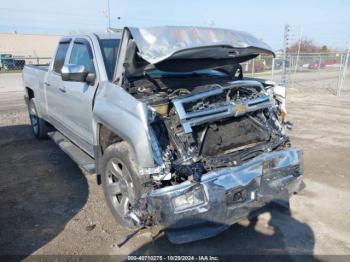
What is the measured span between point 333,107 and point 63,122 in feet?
31.6

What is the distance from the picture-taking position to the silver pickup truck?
3133 millimetres

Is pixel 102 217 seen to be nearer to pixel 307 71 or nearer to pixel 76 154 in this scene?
pixel 76 154

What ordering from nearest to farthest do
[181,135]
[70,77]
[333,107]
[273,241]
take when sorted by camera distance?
[181,135] → [273,241] → [70,77] → [333,107]

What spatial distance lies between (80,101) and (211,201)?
241 cm

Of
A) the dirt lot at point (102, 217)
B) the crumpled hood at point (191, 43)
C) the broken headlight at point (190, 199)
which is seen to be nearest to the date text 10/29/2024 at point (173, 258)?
the dirt lot at point (102, 217)

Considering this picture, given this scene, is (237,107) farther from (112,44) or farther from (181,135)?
(112,44)

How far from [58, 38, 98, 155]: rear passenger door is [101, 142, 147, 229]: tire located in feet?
2.62

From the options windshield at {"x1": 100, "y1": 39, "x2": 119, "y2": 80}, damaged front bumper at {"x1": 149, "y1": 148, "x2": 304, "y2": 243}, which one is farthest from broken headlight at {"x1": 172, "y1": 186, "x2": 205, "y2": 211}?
windshield at {"x1": 100, "y1": 39, "x2": 119, "y2": 80}

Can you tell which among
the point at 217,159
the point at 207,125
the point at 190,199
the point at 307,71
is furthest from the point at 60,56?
the point at 307,71

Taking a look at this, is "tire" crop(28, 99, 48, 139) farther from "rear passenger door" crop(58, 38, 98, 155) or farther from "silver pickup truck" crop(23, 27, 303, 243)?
"silver pickup truck" crop(23, 27, 303, 243)

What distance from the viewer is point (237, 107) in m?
3.66

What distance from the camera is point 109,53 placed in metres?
4.43

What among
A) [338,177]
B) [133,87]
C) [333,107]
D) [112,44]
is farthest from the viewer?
[333,107]

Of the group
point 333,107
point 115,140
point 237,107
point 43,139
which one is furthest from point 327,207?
point 333,107
